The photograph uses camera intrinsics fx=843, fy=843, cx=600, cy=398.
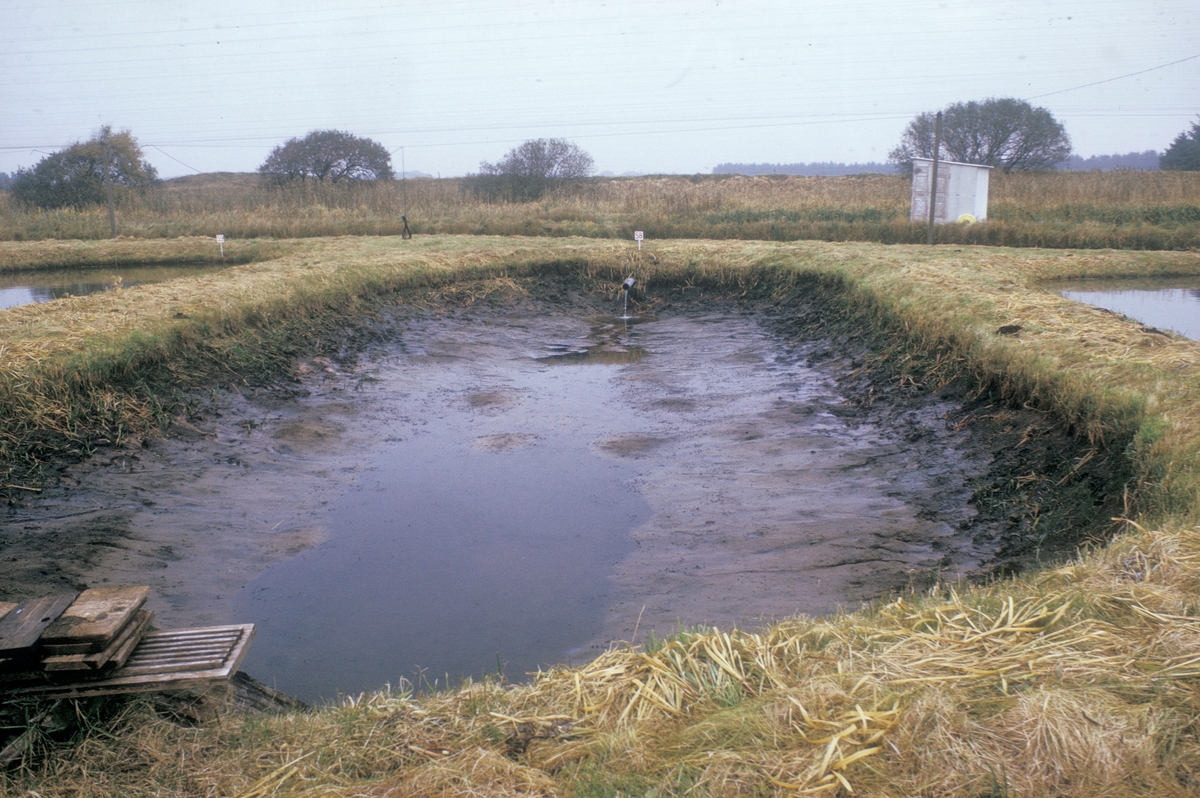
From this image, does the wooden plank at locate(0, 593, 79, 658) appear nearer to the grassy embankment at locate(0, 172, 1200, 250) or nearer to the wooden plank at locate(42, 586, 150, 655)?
the wooden plank at locate(42, 586, 150, 655)

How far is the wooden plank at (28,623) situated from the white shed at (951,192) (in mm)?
23566

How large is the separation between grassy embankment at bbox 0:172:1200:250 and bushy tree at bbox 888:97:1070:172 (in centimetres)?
987

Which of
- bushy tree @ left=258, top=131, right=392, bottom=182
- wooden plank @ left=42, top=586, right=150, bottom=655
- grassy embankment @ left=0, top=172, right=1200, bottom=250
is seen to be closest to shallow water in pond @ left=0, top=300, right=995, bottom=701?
wooden plank @ left=42, top=586, right=150, bottom=655

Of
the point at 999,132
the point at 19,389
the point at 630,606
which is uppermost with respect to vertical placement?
the point at 999,132

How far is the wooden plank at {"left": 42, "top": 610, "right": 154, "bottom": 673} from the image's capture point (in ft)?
11.8

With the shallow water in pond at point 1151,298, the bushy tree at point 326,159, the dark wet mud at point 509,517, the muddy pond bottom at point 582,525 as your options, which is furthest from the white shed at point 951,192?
the bushy tree at point 326,159

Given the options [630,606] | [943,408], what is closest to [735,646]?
[630,606]

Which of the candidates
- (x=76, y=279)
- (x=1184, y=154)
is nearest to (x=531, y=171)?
(x=76, y=279)

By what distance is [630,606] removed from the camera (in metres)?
5.92

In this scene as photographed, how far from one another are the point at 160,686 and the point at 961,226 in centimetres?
2291

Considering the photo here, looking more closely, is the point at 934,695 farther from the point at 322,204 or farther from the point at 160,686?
the point at 322,204

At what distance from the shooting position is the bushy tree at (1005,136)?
44.5 meters

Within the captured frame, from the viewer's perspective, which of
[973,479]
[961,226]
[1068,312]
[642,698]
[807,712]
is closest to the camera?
[807,712]

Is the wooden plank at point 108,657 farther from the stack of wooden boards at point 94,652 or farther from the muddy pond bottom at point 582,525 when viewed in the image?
the muddy pond bottom at point 582,525
